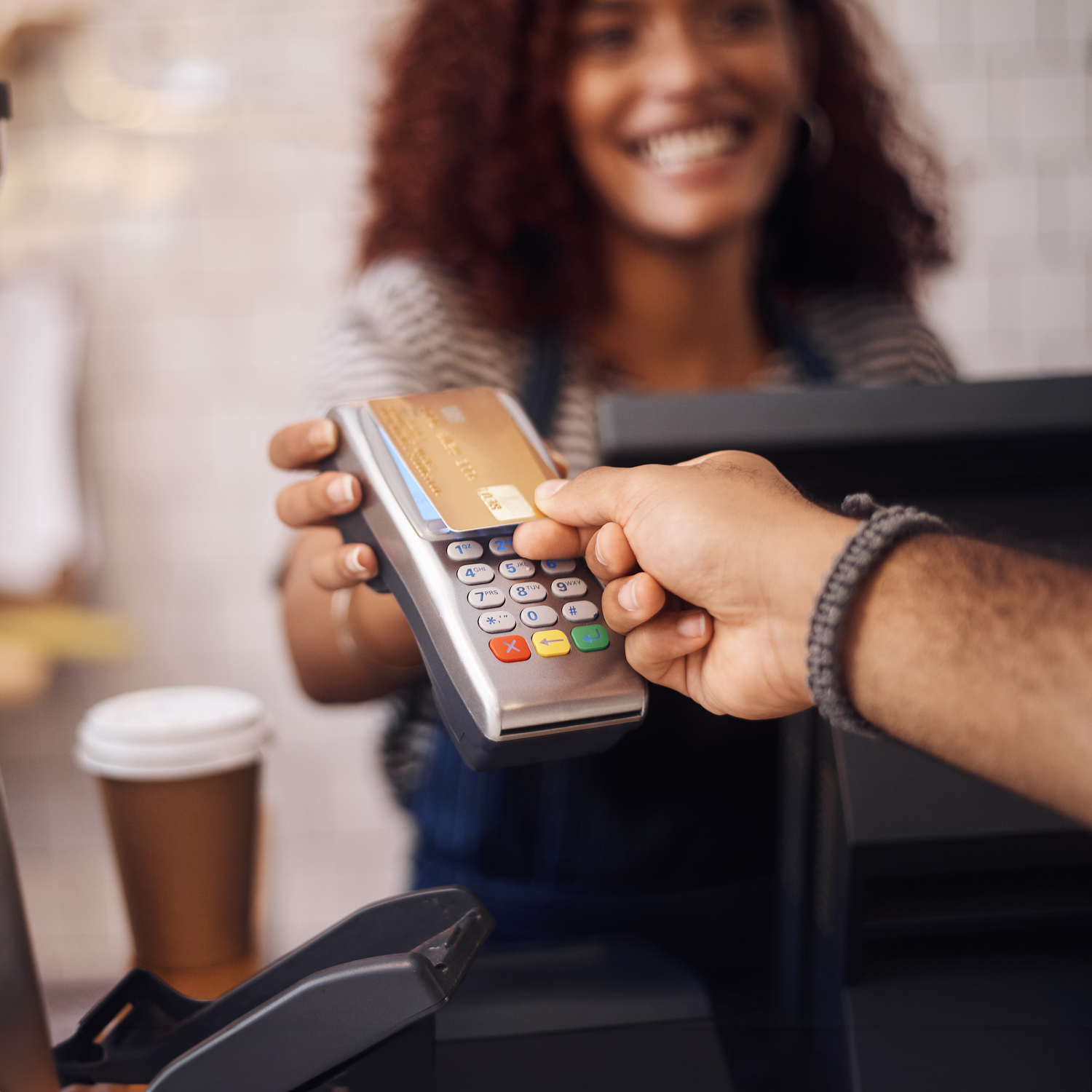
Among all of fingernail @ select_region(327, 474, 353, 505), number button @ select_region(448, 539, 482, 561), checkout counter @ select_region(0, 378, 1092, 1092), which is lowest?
checkout counter @ select_region(0, 378, 1092, 1092)

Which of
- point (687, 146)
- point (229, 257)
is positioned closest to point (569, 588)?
point (687, 146)

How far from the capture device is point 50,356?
110cm

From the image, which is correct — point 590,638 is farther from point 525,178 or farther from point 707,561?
point 525,178

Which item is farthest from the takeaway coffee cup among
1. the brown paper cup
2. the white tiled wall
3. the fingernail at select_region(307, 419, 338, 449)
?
the white tiled wall

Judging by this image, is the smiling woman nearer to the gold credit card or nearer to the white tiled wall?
the gold credit card

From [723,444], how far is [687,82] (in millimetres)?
376

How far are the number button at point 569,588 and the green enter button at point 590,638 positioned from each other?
0.01 m

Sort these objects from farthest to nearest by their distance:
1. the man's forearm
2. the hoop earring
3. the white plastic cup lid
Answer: the hoop earring < the white plastic cup lid < the man's forearm

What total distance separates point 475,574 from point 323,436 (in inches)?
2.5

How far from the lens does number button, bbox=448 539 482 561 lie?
242mm

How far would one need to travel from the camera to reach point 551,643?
0.23 m

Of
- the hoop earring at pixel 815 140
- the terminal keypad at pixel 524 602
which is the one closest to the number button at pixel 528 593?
the terminal keypad at pixel 524 602

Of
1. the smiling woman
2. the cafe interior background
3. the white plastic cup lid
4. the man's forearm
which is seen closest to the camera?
the man's forearm

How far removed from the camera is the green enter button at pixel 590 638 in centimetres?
24
